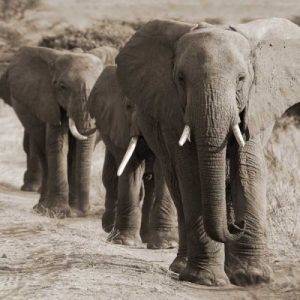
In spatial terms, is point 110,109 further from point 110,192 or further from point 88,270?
point 88,270

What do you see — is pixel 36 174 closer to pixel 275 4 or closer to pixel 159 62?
pixel 159 62

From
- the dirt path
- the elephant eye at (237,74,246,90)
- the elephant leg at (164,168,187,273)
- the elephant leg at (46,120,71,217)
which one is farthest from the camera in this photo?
the elephant leg at (46,120,71,217)

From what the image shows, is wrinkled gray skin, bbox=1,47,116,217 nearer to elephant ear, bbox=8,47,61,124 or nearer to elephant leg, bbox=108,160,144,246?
elephant ear, bbox=8,47,61,124

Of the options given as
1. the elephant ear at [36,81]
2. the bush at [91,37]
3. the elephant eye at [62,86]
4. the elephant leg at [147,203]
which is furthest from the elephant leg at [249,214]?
the bush at [91,37]

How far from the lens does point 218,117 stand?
7613 millimetres

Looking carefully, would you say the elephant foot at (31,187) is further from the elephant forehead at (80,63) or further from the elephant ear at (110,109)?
the elephant ear at (110,109)

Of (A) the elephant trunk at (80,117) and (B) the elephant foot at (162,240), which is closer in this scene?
(B) the elephant foot at (162,240)

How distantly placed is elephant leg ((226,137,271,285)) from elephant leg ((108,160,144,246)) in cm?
333

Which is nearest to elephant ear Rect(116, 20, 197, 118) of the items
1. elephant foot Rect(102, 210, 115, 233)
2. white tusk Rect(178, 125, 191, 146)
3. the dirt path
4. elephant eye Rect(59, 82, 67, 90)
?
white tusk Rect(178, 125, 191, 146)

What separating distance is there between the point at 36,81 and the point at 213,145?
9.00 m

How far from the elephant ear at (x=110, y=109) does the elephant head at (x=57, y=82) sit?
5.14 feet

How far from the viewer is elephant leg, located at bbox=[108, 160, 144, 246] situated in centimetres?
1159

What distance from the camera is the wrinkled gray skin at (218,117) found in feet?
25.3

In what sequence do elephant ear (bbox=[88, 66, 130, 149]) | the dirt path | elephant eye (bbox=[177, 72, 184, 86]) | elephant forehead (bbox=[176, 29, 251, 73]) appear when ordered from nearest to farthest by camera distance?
1. the dirt path
2. elephant forehead (bbox=[176, 29, 251, 73])
3. elephant eye (bbox=[177, 72, 184, 86])
4. elephant ear (bbox=[88, 66, 130, 149])
